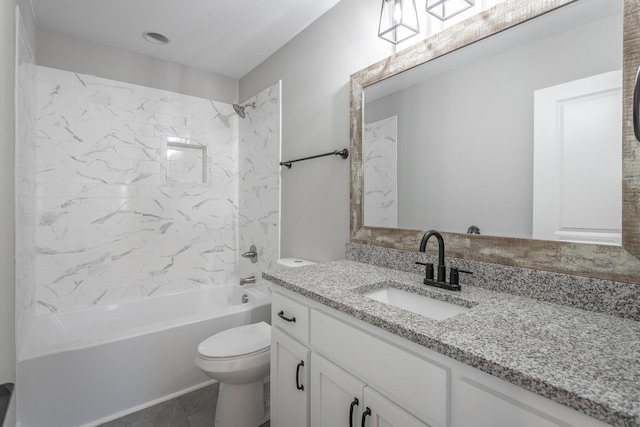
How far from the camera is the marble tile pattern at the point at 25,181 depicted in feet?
5.25

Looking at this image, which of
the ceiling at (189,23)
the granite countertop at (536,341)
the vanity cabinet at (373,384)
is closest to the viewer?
the granite countertop at (536,341)

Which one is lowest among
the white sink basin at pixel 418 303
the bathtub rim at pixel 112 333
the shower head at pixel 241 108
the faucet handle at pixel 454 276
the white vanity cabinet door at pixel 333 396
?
the bathtub rim at pixel 112 333

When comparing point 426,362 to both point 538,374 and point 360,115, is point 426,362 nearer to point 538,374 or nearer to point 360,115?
point 538,374

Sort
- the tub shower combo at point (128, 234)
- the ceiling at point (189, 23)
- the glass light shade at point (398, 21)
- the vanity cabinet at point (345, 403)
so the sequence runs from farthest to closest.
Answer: the ceiling at point (189, 23) < the tub shower combo at point (128, 234) < the glass light shade at point (398, 21) < the vanity cabinet at point (345, 403)

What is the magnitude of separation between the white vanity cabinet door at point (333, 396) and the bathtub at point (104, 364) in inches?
47.7

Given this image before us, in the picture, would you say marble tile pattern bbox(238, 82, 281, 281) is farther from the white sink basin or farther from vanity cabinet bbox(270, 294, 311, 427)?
the white sink basin

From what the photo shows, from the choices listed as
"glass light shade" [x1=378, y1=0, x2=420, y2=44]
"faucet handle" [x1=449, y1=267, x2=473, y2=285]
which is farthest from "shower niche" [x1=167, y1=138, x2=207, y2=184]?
"faucet handle" [x1=449, y1=267, x2=473, y2=285]

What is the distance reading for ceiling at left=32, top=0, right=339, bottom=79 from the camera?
195 centimetres

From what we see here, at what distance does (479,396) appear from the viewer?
67cm

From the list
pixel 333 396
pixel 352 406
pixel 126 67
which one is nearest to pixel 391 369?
pixel 352 406

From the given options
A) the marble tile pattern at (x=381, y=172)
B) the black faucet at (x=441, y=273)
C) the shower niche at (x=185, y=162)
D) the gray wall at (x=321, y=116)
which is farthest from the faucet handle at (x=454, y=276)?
the shower niche at (x=185, y=162)

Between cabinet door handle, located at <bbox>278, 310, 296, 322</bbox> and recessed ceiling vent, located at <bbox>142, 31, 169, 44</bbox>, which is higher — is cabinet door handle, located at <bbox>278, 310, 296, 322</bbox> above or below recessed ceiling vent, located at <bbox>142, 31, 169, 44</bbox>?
below

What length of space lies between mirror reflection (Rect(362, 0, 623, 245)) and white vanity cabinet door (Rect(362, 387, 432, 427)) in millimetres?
748

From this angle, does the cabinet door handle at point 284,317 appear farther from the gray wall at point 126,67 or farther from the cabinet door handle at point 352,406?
the gray wall at point 126,67
